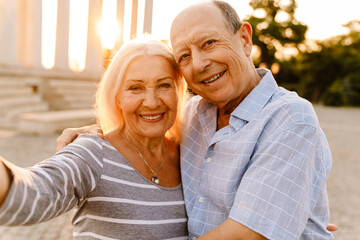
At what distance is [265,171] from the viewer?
5.55 feet

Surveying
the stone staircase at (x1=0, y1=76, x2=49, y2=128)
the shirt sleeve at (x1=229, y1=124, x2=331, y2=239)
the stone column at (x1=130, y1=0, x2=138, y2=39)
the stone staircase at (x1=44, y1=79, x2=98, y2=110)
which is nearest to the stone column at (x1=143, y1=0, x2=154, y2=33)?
the stone column at (x1=130, y1=0, x2=138, y2=39)

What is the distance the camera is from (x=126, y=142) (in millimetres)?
2240

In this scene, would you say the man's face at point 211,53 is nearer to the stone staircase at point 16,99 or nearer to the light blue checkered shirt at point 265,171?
the light blue checkered shirt at point 265,171

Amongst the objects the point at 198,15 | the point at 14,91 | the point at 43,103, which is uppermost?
the point at 198,15

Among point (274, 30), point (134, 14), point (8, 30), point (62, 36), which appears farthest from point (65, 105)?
point (274, 30)

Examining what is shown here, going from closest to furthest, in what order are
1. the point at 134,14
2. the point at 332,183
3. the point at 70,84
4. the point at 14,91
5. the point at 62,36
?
the point at 134,14 < the point at 332,183 < the point at 14,91 < the point at 70,84 < the point at 62,36

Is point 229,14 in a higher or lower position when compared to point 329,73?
higher

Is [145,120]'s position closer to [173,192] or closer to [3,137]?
[173,192]

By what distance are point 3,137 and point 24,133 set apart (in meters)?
0.78

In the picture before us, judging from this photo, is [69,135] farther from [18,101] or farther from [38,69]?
[38,69]

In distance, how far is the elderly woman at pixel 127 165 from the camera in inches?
65.1

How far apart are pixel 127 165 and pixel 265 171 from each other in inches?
31.4

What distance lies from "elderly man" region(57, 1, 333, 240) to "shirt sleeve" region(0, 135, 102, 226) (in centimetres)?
64

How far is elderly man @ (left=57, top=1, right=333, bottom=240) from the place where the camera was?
1657mm
